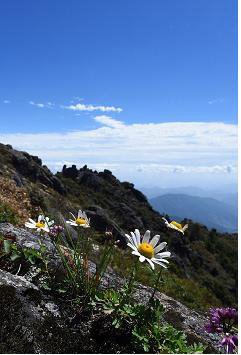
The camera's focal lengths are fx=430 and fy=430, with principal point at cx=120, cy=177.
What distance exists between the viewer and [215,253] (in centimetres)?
6391

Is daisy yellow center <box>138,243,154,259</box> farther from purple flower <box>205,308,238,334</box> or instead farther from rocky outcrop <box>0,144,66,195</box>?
rocky outcrop <box>0,144,66,195</box>

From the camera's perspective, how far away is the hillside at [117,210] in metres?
34.3

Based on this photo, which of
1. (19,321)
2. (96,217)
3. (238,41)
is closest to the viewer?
(238,41)

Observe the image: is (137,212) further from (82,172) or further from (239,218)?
(239,218)

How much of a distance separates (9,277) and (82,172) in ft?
237

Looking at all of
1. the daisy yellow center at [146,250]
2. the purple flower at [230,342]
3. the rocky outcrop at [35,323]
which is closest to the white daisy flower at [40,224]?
the rocky outcrop at [35,323]

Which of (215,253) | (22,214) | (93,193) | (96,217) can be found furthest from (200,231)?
(22,214)

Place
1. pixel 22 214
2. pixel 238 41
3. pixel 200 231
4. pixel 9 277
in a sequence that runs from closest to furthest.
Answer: pixel 238 41 → pixel 9 277 → pixel 22 214 → pixel 200 231

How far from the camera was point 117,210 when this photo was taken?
57.0 metres

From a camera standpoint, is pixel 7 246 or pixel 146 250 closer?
pixel 146 250

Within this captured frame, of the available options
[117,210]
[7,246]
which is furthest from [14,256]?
[117,210]

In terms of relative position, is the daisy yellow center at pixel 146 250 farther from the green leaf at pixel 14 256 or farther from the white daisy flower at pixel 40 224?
the green leaf at pixel 14 256

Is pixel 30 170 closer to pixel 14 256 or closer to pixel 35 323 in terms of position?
pixel 14 256

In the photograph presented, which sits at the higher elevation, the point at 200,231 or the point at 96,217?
the point at 96,217
